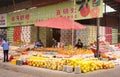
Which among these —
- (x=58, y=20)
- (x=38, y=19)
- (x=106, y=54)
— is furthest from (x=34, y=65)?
(x=38, y=19)

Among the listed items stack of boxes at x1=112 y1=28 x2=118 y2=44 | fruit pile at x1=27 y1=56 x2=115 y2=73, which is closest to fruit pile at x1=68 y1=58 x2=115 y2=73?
fruit pile at x1=27 y1=56 x2=115 y2=73

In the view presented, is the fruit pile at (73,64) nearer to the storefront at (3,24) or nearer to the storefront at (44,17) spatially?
the storefront at (44,17)

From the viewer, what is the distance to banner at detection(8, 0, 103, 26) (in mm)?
19188

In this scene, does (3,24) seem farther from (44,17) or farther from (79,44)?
(79,44)

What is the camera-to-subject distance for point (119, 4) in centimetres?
2383

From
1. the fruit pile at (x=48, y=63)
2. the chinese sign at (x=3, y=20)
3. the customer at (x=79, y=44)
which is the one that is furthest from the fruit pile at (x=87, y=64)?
the chinese sign at (x=3, y=20)

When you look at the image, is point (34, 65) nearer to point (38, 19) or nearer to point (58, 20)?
point (58, 20)

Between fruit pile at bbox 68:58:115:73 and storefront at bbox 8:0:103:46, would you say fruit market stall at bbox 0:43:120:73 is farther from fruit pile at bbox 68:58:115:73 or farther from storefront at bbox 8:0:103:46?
storefront at bbox 8:0:103:46

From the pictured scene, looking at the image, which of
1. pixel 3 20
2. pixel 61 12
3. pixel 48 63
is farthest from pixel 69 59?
pixel 3 20

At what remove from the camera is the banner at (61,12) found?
63.0 feet

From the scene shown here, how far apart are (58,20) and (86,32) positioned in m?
→ 4.91

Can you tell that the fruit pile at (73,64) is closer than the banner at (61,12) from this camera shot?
Yes

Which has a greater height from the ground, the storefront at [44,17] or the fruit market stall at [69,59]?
the storefront at [44,17]

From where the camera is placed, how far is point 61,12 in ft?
71.9
